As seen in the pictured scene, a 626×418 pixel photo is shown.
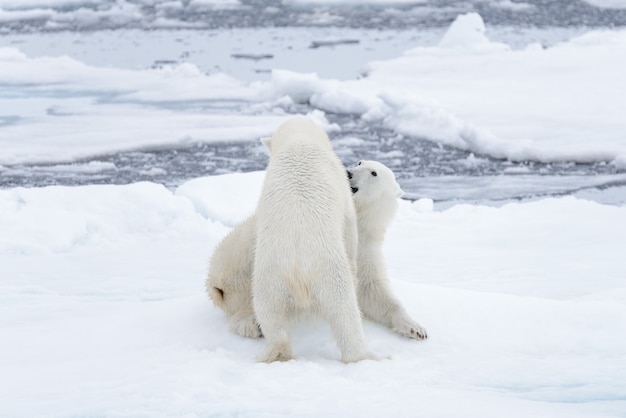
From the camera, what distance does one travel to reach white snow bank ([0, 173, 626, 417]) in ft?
7.40

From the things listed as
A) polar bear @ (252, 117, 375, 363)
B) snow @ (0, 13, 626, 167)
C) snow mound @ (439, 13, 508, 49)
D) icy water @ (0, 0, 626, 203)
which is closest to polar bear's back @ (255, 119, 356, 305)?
polar bear @ (252, 117, 375, 363)

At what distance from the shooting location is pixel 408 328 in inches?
107

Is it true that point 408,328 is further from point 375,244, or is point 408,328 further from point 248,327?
point 248,327

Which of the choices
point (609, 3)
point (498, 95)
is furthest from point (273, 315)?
point (609, 3)

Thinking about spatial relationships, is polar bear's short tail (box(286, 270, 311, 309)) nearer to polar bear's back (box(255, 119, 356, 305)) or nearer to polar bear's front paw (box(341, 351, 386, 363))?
polar bear's back (box(255, 119, 356, 305))

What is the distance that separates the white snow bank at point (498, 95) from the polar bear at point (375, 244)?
187 inches

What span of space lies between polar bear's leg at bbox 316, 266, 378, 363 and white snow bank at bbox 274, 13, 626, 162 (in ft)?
16.9

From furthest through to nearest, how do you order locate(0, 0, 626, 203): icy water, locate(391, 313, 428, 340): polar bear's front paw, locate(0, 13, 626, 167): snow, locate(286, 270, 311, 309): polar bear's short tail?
locate(0, 13, 626, 167): snow, locate(0, 0, 626, 203): icy water, locate(391, 313, 428, 340): polar bear's front paw, locate(286, 270, 311, 309): polar bear's short tail

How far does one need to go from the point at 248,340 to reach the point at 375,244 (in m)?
0.50

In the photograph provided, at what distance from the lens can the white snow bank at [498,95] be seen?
7734 mm

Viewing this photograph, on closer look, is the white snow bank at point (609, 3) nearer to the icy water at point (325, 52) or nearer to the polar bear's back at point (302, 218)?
the icy water at point (325, 52)

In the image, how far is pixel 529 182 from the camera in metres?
6.80

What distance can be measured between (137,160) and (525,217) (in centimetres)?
346

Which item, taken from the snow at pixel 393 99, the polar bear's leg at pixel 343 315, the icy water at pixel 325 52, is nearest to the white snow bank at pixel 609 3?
the icy water at pixel 325 52
